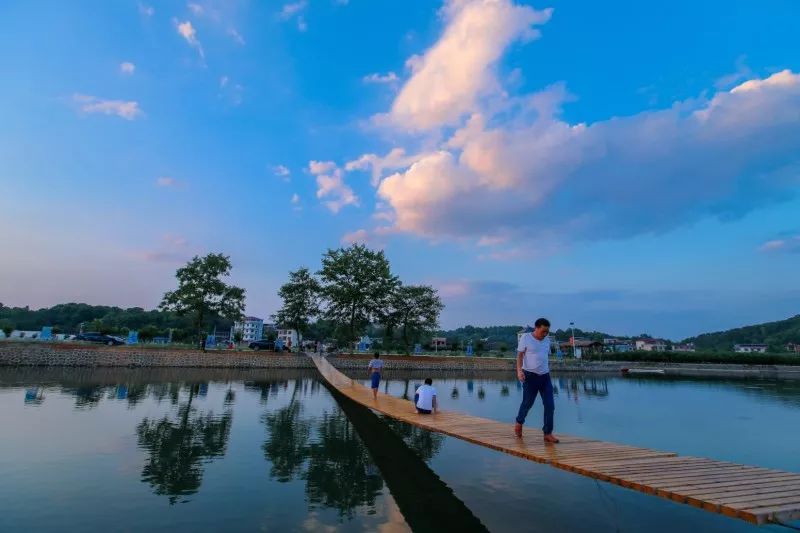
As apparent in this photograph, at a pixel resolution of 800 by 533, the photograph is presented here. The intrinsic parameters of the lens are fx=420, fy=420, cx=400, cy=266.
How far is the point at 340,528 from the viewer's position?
274 inches

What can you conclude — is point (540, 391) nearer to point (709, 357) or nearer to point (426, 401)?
point (426, 401)

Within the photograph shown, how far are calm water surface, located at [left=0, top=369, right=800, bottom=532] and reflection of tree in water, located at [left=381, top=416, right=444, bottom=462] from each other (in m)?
0.09

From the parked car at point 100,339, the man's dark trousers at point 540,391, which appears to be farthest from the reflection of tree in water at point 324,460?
the parked car at point 100,339

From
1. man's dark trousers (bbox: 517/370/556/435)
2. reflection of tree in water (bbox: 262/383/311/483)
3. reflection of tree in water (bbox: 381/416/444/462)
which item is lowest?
reflection of tree in water (bbox: 381/416/444/462)

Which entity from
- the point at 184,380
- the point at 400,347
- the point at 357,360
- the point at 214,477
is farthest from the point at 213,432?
the point at 400,347

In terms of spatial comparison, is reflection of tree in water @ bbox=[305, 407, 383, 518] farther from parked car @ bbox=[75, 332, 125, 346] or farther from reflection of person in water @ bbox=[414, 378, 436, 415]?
parked car @ bbox=[75, 332, 125, 346]

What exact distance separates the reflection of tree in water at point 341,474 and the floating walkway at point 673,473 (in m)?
2.23

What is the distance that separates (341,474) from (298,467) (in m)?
1.18

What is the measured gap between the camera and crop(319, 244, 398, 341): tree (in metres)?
48.1

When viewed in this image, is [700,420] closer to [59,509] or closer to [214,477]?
[214,477]

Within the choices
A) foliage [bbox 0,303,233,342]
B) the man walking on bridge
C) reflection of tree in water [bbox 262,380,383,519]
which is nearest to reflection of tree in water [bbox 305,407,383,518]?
reflection of tree in water [bbox 262,380,383,519]

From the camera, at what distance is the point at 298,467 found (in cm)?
1038

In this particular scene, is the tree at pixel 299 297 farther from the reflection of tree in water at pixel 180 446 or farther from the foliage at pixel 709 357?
the foliage at pixel 709 357

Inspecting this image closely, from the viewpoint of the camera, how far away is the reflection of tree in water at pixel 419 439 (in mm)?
12539
